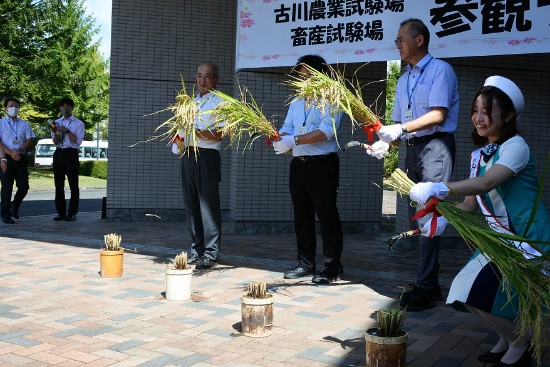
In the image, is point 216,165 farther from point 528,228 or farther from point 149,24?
point 149,24

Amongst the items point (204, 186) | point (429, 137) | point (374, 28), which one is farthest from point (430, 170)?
point (374, 28)

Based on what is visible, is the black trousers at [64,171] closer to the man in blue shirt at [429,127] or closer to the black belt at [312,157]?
the black belt at [312,157]

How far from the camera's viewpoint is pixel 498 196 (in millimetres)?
3641

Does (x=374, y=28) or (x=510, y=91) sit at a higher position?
(x=374, y=28)

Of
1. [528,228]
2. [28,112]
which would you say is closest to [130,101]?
[528,228]

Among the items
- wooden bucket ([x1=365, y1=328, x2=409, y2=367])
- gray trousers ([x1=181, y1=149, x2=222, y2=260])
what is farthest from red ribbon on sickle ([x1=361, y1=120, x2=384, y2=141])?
gray trousers ([x1=181, y1=149, x2=222, y2=260])

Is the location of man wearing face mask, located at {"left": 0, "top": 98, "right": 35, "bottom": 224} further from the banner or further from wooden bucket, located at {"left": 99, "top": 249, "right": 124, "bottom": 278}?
wooden bucket, located at {"left": 99, "top": 249, "right": 124, "bottom": 278}

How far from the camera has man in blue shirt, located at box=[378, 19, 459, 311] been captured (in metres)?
4.94

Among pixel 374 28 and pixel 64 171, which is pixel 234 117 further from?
pixel 64 171

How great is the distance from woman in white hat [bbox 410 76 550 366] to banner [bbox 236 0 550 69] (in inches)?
134

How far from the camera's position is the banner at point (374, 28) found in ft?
22.3

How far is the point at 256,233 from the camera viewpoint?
9375 millimetres

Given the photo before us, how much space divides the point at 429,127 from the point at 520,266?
6.31ft

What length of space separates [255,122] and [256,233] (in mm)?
4112
